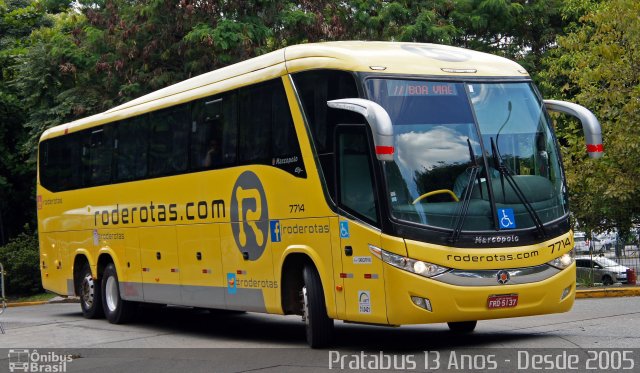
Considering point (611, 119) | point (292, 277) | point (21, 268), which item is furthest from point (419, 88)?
point (21, 268)

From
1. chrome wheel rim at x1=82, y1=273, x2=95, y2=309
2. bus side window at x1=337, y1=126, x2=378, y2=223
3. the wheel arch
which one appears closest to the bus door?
bus side window at x1=337, y1=126, x2=378, y2=223

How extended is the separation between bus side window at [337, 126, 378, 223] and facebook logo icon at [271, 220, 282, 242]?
5.30 ft

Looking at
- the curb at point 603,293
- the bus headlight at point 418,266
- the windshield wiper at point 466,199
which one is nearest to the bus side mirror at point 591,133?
the windshield wiper at point 466,199

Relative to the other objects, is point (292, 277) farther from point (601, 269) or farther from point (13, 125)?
point (13, 125)

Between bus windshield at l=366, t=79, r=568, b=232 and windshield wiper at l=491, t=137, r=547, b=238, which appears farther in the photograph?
windshield wiper at l=491, t=137, r=547, b=238

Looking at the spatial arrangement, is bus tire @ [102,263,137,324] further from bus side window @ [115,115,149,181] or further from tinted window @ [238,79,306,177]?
tinted window @ [238,79,306,177]

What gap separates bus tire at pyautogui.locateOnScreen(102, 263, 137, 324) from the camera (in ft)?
63.0

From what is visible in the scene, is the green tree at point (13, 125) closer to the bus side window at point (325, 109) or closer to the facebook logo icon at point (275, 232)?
the facebook logo icon at point (275, 232)

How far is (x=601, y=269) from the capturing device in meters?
27.4

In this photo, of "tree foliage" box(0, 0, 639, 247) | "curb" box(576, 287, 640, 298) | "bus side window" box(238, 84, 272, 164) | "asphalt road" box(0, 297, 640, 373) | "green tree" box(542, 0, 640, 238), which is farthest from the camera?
"tree foliage" box(0, 0, 639, 247)

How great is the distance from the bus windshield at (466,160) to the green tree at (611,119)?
1442 centimetres

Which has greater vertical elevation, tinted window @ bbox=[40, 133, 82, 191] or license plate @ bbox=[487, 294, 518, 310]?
tinted window @ bbox=[40, 133, 82, 191]

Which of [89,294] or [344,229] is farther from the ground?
[344,229]
